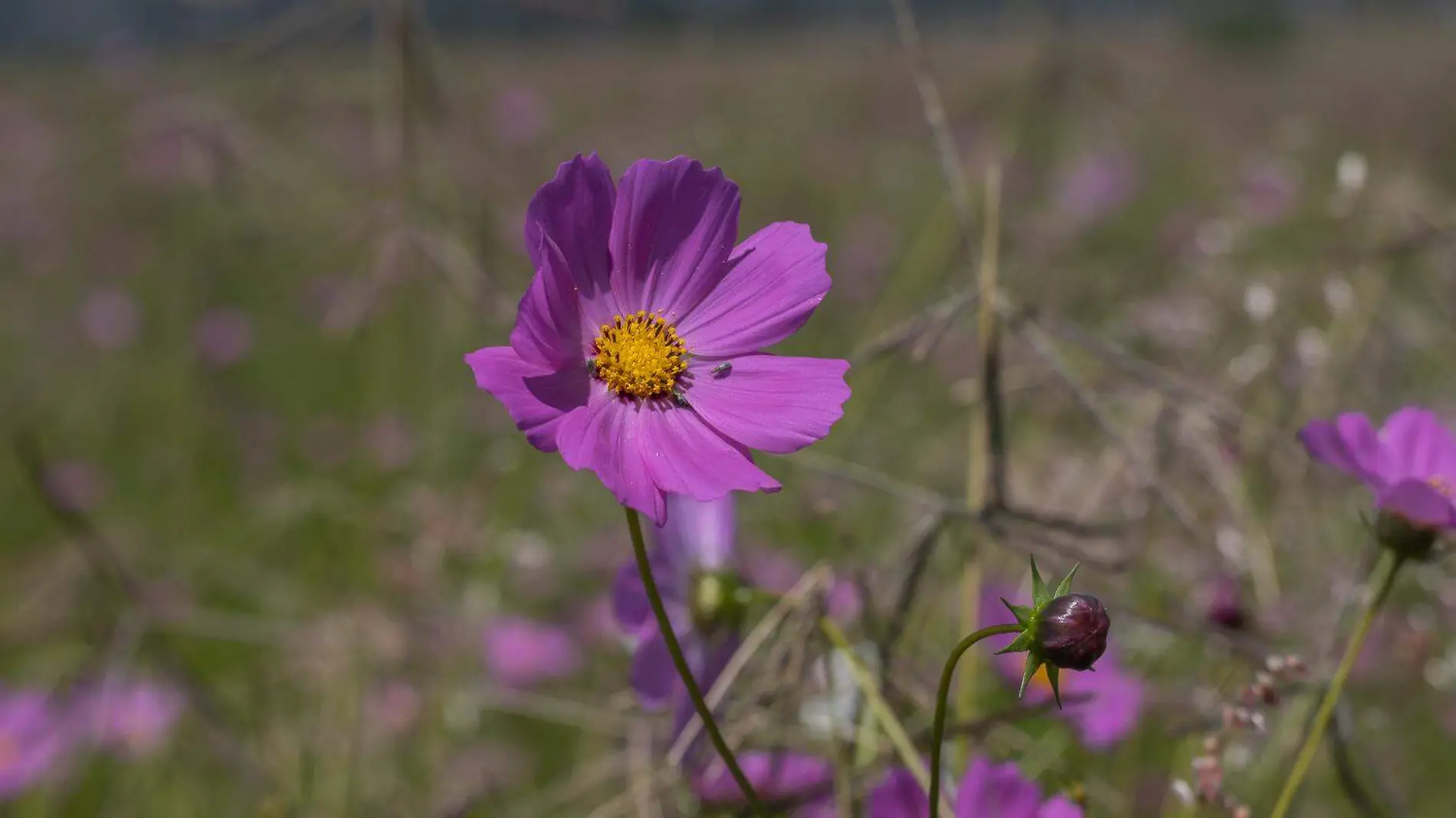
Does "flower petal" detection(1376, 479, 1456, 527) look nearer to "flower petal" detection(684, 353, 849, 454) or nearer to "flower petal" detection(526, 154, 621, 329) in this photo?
"flower petal" detection(684, 353, 849, 454)

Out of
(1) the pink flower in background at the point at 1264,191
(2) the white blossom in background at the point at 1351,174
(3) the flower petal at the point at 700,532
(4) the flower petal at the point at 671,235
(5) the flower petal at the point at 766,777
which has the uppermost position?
(1) the pink flower in background at the point at 1264,191

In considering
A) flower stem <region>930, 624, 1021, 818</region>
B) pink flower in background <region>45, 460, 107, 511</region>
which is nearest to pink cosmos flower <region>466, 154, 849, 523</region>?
flower stem <region>930, 624, 1021, 818</region>

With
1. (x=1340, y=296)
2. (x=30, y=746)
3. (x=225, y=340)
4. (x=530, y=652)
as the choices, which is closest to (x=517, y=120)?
(x=225, y=340)

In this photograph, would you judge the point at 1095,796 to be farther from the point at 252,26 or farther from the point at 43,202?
the point at 43,202

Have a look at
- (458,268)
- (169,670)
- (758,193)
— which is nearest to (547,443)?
(169,670)

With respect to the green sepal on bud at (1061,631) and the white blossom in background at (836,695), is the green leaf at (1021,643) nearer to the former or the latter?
the green sepal on bud at (1061,631)

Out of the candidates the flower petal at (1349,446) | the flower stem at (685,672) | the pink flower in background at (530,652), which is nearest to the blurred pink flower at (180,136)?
the pink flower in background at (530,652)
